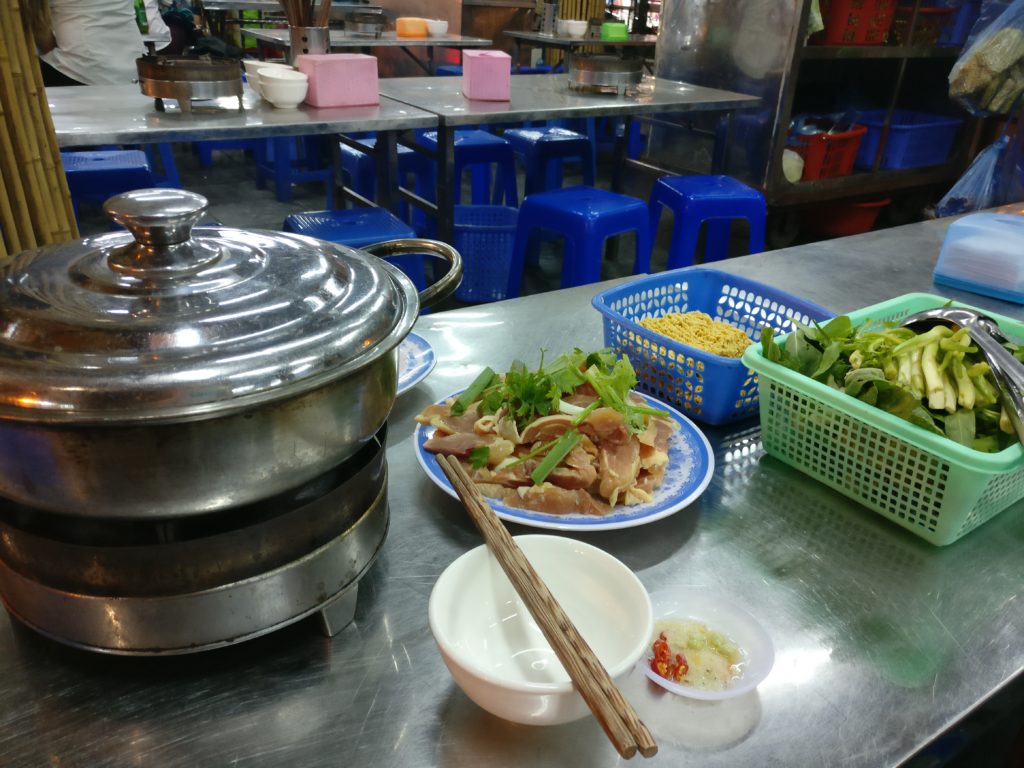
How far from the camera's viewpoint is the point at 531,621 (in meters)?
0.94

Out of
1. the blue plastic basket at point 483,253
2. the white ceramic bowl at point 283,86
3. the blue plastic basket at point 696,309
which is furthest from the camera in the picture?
the blue plastic basket at point 483,253

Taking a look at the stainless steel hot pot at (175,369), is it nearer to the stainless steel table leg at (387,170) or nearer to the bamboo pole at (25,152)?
the bamboo pole at (25,152)

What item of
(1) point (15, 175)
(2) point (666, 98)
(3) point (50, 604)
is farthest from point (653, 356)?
(2) point (666, 98)

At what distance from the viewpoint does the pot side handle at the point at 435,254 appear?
1124 millimetres

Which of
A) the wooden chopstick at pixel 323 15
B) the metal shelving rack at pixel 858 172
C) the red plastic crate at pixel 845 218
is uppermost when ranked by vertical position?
the wooden chopstick at pixel 323 15

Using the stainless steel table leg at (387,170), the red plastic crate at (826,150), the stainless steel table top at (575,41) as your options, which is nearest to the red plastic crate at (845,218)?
the red plastic crate at (826,150)

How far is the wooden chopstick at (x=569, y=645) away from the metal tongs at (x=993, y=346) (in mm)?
751

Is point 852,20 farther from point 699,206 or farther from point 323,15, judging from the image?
point 323,15

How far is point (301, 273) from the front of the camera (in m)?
0.88

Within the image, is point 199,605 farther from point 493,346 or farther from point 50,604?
point 493,346

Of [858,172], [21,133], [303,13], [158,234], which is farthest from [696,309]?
[858,172]

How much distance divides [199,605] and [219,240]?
0.44 meters

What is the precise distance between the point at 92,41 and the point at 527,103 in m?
3.03

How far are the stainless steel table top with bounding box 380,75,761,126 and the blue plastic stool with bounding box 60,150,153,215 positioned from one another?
1437mm
